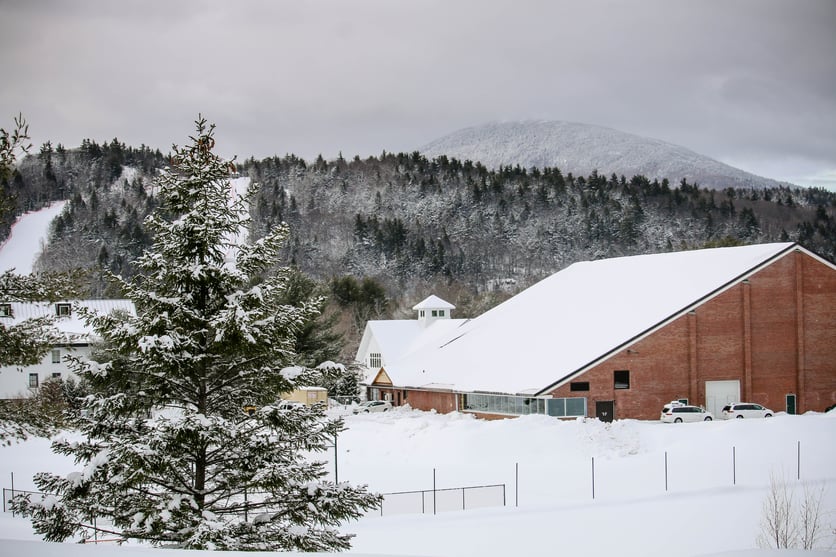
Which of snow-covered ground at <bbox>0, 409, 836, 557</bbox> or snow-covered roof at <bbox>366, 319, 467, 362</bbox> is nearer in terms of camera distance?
snow-covered ground at <bbox>0, 409, 836, 557</bbox>

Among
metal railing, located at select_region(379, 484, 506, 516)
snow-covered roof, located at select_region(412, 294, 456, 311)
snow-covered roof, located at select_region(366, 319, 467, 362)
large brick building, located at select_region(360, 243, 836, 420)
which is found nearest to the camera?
metal railing, located at select_region(379, 484, 506, 516)

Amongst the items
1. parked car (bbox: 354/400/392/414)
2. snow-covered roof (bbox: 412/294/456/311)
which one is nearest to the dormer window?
snow-covered roof (bbox: 412/294/456/311)

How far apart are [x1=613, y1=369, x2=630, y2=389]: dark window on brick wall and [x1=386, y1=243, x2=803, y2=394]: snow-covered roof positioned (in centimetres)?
150

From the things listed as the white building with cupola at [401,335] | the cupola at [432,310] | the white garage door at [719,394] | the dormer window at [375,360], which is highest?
the cupola at [432,310]

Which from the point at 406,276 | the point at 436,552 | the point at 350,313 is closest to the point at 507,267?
the point at 406,276

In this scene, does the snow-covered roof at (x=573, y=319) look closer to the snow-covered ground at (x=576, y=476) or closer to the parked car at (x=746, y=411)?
the snow-covered ground at (x=576, y=476)

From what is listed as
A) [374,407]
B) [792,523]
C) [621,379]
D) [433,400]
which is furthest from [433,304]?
[792,523]

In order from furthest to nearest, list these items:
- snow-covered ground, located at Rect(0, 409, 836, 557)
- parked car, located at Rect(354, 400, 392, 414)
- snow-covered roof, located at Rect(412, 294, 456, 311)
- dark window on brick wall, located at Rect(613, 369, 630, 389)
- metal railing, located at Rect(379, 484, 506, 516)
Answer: snow-covered roof, located at Rect(412, 294, 456, 311)
parked car, located at Rect(354, 400, 392, 414)
dark window on brick wall, located at Rect(613, 369, 630, 389)
metal railing, located at Rect(379, 484, 506, 516)
snow-covered ground, located at Rect(0, 409, 836, 557)

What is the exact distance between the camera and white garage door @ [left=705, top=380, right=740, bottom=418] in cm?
5203

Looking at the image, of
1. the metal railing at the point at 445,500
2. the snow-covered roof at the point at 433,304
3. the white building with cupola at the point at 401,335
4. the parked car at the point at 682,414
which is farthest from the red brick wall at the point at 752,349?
the snow-covered roof at the point at 433,304

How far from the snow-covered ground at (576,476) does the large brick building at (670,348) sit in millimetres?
4949

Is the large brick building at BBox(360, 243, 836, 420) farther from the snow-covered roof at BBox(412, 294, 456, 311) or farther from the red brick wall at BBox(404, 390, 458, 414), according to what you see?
the snow-covered roof at BBox(412, 294, 456, 311)

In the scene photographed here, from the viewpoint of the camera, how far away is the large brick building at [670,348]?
4931 centimetres

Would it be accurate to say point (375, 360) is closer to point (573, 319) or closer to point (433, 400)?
point (433, 400)
